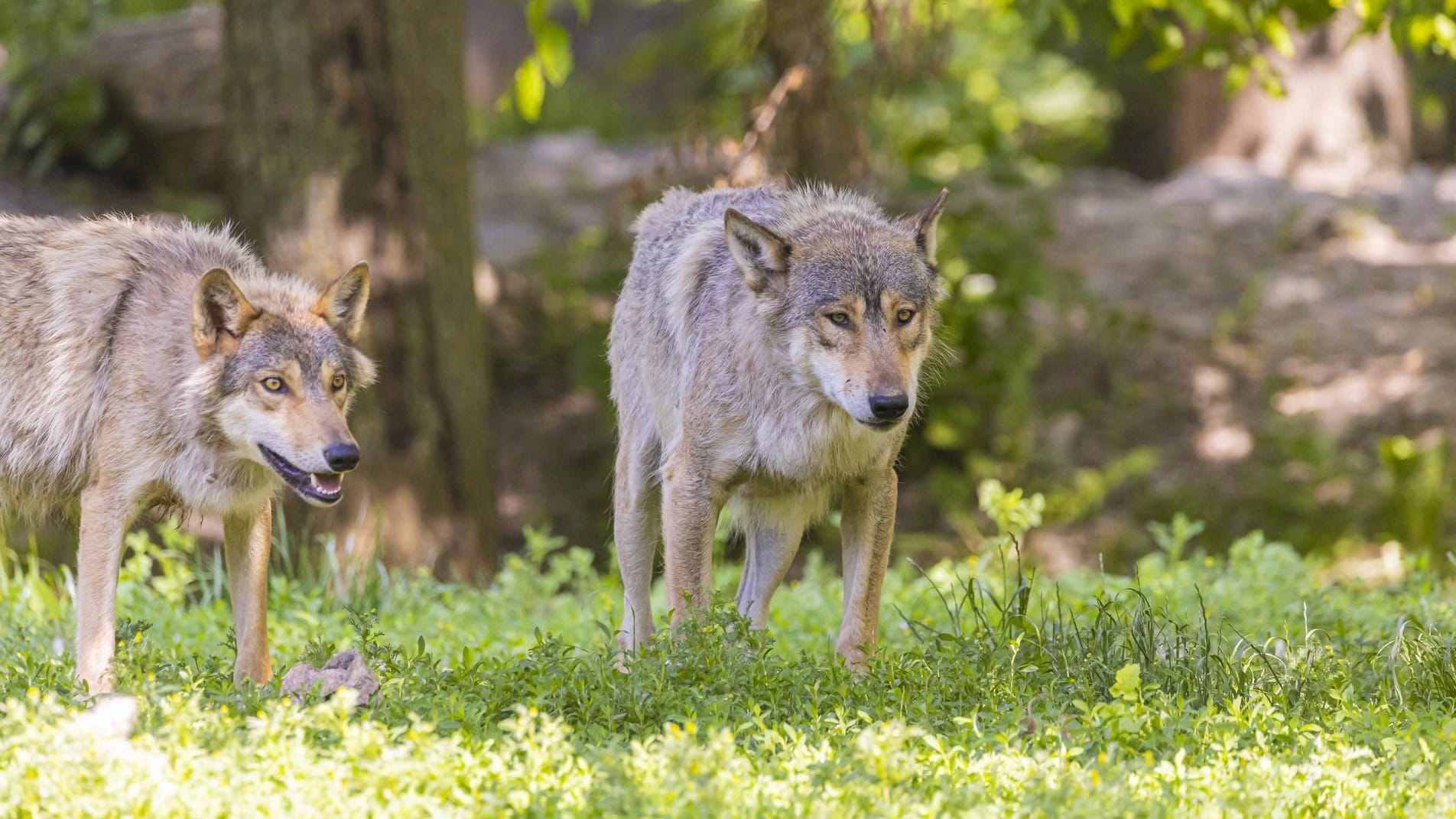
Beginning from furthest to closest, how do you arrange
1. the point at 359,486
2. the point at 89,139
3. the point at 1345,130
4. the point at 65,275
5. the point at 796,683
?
the point at 1345,130
the point at 89,139
the point at 359,486
the point at 65,275
the point at 796,683

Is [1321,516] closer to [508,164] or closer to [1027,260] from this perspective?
[1027,260]

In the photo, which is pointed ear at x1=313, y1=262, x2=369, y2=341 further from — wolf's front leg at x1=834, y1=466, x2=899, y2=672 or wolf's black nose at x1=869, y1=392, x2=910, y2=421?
wolf's front leg at x1=834, y1=466, x2=899, y2=672

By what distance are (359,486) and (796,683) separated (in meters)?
5.01

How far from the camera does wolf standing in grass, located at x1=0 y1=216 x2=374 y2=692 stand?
17.4ft

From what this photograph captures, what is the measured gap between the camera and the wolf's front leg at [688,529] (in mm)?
5871

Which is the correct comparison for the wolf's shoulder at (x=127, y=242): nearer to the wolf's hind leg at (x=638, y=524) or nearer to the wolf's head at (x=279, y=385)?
the wolf's head at (x=279, y=385)

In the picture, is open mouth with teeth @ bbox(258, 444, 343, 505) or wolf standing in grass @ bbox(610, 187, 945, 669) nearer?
open mouth with teeth @ bbox(258, 444, 343, 505)

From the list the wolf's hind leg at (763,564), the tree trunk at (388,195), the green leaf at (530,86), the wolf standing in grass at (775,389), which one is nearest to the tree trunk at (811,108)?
the tree trunk at (388,195)

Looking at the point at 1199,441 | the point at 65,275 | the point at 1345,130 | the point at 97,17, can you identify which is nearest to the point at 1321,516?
the point at 1199,441

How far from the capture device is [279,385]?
17.5ft

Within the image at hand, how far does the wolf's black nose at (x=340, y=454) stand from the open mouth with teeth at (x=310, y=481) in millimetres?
67

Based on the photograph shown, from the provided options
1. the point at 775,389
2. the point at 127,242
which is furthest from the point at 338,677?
the point at 127,242

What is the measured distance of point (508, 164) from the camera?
16.3 metres

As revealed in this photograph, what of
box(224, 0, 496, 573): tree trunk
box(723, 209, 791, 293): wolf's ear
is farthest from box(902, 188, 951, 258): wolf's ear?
box(224, 0, 496, 573): tree trunk
